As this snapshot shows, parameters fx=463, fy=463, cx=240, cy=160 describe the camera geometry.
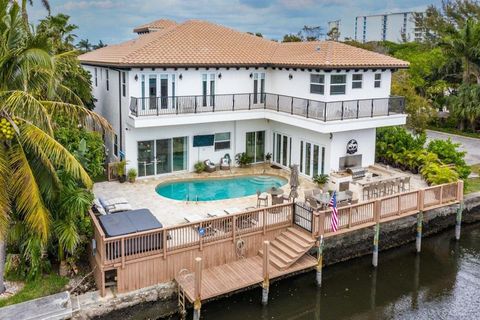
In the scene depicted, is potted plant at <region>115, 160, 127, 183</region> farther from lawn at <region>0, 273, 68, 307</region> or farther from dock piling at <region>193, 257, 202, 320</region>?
dock piling at <region>193, 257, 202, 320</region>

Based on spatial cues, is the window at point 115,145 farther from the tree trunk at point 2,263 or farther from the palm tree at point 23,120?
the palm tree at point 23,120

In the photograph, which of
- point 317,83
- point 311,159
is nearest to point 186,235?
point 311,159

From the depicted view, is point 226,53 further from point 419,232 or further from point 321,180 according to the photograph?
point 419,232

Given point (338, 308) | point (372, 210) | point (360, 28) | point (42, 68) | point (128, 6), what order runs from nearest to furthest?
point (42, 68)
point (338, 308)
point (372, 210)
point (128, 6)
point (360, 28)

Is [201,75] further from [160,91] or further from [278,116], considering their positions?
[278,116]

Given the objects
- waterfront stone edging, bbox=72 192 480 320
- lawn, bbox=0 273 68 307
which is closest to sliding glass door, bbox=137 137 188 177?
lawn, bbox=0 273 68 307

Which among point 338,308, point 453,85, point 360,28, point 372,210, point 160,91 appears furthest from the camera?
point 360,28

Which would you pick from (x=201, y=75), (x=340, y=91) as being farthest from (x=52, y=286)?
(x=340, y=91)
